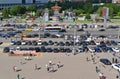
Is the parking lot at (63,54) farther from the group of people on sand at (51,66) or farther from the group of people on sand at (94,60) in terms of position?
the group of people on sand at (51,66)

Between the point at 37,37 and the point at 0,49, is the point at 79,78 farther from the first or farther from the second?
the point at 37,37

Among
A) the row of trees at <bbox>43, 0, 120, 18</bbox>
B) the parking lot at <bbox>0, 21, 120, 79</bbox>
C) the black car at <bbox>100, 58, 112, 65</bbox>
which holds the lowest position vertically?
the row of trees at <bbox>43, 0, 120, 18</bbox>

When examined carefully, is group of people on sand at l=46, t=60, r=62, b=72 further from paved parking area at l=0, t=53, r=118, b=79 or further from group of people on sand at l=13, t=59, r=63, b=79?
paved parking area at l=0, t=53, r=118, b=79

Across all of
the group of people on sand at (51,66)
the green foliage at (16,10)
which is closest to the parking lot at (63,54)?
the group of people on sand at (51,66)

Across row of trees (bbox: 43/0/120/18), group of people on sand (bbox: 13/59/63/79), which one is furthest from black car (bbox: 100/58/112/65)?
row of trees (bbox: 43/0/120/18)

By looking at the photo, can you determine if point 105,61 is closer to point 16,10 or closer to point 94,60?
point 94,60

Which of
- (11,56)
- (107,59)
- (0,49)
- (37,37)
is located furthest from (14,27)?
(107,59)

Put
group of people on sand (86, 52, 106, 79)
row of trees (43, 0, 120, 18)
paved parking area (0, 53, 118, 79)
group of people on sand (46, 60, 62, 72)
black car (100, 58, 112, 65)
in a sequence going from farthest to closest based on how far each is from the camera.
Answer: row of trees (43, 0, 120, 18), black car (100, 58, 112, 65), group of people on sand (46, 60, 62, 72), paved parking area (0, 53, 118, 79), group of people on sand (86, 52, 106, 79)

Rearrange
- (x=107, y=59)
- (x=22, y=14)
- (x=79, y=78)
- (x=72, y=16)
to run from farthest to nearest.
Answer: (x=22, y=14)
(x=72, y=16)
(x=107, y=59)
(x=79, y=78)

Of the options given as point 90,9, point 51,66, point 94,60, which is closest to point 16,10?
point 90,9
